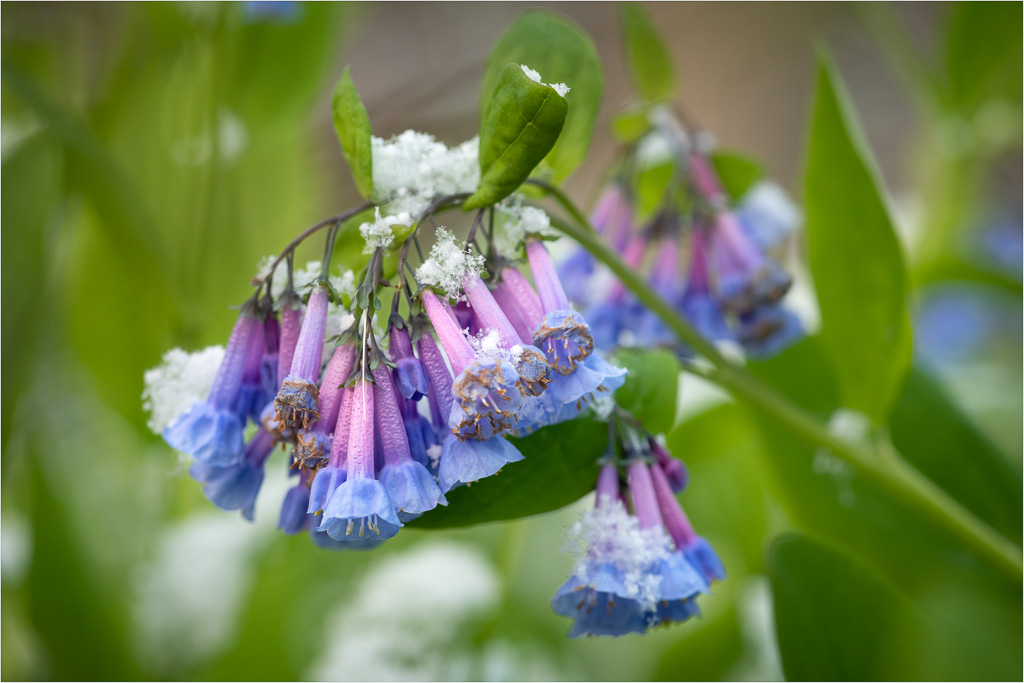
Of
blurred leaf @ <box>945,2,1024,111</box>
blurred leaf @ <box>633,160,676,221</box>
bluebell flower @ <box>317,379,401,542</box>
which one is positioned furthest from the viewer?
blurred leaf @ <box>945,2,1024,111</box>

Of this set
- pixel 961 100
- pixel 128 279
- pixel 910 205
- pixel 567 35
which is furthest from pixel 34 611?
pixel 910 205

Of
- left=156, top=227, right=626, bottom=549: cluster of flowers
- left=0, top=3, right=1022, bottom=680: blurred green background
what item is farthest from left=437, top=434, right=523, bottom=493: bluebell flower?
left=0, top=3, right=1022, bottom=680: blurred green background

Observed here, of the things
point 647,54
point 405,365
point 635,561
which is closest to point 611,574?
point 635,561

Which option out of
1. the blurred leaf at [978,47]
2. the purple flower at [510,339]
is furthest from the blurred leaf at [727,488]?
the blurred leaf at [978,47]

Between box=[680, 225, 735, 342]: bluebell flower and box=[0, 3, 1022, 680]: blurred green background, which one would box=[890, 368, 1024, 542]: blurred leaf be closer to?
box=[0, 3, 1022, 680]: blurred green background

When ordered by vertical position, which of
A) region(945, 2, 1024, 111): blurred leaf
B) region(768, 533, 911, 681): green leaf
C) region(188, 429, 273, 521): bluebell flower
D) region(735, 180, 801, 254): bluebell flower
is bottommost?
region(768, 533, 911, 681): green leaf

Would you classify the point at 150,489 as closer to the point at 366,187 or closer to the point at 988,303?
the point at 366,187

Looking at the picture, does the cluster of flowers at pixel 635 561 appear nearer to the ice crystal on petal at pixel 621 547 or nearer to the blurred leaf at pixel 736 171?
the ice crystal on petal at pixel 621 547
